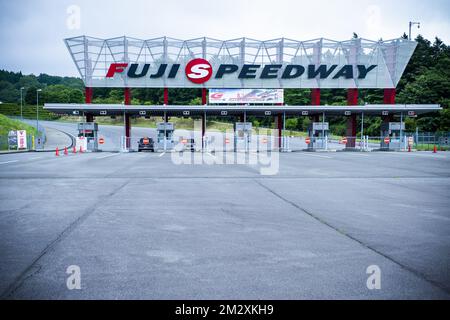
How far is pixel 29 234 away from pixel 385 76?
4519 cm

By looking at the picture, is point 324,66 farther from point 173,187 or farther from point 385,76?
point 173,187

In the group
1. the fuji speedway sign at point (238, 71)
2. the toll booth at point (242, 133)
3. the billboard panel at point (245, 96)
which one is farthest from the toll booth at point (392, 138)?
the toll booth at point (242, 133)

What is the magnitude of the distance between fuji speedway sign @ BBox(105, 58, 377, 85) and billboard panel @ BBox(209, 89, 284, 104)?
1730 millimetres

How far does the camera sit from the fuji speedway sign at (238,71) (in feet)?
137

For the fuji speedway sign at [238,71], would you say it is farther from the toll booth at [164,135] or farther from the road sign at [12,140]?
the road sign at [12,140]

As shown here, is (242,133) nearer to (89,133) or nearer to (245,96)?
(245,96)

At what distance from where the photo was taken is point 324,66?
43000mm

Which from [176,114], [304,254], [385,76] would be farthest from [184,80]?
[304,254]

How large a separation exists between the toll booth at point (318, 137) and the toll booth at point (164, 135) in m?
15.1

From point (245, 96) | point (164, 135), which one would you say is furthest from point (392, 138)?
point (164, 135)

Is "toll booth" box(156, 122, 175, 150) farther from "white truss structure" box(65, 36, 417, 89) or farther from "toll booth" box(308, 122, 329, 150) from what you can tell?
"toll booth" box(308, 122, 329, 150)

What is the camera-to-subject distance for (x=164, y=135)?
40156mm

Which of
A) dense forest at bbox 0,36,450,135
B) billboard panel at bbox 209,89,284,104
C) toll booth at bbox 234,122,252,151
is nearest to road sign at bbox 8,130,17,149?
billboard panel at bbox 209,89,284,104

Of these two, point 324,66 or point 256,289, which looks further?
point 324,66
